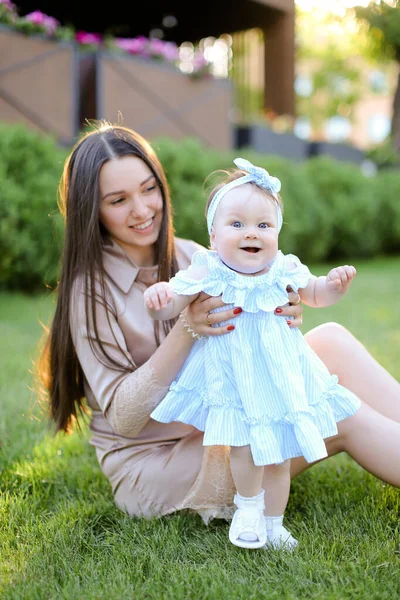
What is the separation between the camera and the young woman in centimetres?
201

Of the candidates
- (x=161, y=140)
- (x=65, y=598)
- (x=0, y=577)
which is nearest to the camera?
(x=65, y=598)

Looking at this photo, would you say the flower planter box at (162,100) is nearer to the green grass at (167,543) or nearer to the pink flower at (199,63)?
the pink flower at (199,63)

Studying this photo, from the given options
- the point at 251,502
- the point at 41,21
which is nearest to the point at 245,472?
the point at 251,502

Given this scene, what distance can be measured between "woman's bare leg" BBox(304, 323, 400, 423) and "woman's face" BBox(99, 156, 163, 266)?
2.32ft

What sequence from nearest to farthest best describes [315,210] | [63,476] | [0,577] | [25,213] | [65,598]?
[65,598] < [0,577] < [63,476] < [25,213] < [315,210]

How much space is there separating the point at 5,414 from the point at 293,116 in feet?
31.6

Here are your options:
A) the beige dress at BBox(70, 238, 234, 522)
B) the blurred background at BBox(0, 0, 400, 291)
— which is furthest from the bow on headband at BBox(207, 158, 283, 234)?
the blurred background at BBox(0, 0, 400, 291)

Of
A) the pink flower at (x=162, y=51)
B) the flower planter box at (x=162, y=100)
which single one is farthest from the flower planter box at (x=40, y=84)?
the pink flower at (x=162, y=51)

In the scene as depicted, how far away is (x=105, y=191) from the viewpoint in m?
2.13

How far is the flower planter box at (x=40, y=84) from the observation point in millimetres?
7066

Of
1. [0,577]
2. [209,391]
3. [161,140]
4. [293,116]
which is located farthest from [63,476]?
[293,116]

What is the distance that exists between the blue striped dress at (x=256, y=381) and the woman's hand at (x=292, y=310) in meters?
0.02

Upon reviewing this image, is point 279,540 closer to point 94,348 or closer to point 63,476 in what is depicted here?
point 94,348

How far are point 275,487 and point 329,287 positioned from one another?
0.60 m
